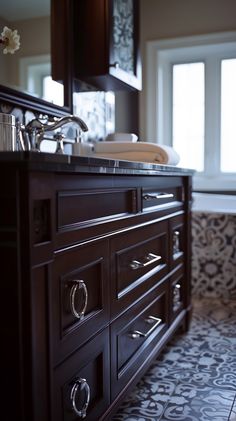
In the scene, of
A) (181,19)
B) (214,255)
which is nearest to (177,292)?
(214,255)

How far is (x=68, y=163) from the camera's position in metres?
0.83

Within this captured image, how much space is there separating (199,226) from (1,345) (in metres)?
1.97

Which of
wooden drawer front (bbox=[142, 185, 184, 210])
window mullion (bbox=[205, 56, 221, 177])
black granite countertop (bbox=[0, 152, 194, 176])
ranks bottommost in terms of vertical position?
wooden drawer front (bbox=[142, 185, 184, 210])

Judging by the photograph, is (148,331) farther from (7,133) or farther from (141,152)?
(7,133)

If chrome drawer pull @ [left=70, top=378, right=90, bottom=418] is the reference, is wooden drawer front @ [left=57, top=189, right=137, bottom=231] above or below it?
above

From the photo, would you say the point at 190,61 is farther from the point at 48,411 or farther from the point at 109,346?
the point at 48,411

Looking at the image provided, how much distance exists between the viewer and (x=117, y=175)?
A: 3.65 feet

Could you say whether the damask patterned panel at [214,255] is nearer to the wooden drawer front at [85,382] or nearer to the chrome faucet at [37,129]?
the chrome faucet at [37,129]

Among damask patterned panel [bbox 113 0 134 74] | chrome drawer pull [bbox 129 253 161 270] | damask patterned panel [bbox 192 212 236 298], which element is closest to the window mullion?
damask patterned panel [bbox 192 212 236 298]

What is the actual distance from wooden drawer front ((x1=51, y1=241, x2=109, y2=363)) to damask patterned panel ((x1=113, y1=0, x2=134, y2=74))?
1.12 meters

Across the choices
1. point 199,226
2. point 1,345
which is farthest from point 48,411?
point 199,226

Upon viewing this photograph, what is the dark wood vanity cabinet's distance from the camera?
74 cm

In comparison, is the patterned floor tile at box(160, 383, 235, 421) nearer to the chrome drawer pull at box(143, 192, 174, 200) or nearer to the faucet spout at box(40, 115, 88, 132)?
the chrome drawer pull at box(143, 192, 174, 200)

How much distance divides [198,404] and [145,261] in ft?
1.64
